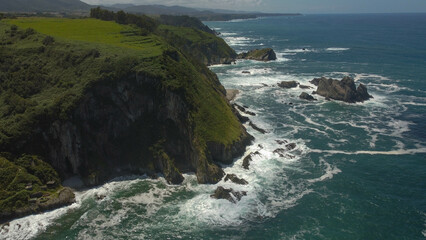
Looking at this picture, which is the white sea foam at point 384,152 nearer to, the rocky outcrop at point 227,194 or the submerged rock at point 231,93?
the rocky outcrop at point 227,194

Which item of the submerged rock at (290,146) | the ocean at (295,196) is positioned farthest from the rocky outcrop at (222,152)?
the submerged rock at (290,146)

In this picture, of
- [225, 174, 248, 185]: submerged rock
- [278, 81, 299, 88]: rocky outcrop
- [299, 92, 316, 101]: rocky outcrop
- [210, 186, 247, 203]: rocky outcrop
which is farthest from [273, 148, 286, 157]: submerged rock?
[278, 81, 299, 88]: rocky outcrop

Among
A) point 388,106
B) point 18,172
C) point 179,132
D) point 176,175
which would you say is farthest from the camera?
point 388,106

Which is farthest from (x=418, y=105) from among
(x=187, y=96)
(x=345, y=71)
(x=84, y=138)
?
(x=84, y=138)

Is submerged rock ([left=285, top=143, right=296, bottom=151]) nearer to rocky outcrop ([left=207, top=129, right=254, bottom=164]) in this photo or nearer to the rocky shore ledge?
rocky outcrop ([left=207, top=129, right=254, bottom=164])

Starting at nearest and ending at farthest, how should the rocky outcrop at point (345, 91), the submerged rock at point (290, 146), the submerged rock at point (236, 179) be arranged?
the submerged rock at point (236, 179) → the submerged rock at point (290, 146) → the rocky outcrop at point (345, 91)

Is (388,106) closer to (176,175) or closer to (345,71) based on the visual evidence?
(345,71)
